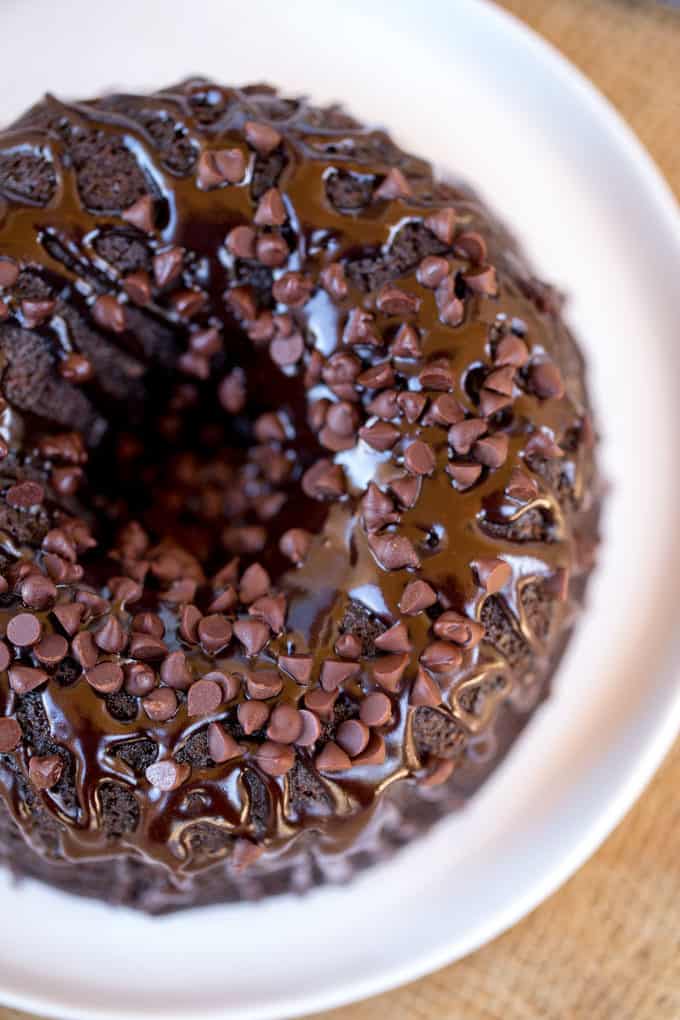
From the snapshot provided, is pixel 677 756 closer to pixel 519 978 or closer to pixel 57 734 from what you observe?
pixel 519 978

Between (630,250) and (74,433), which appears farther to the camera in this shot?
(630,250)

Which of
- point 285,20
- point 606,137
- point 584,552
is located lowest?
point 584,552

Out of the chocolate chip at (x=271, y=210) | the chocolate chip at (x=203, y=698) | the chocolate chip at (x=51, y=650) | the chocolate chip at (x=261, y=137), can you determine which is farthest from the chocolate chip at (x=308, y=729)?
the chocolate chip at (x=261, y=137)

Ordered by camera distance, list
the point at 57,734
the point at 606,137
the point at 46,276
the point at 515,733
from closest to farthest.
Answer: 1. the point at 57,734
2. the point at 46,276
3. the point at 515,733
4. the point at 606,137

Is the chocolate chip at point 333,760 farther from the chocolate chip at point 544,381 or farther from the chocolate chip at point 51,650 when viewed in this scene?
the chocolate chip at point 544,381

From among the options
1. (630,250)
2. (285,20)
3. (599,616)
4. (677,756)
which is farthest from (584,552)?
(285,20)

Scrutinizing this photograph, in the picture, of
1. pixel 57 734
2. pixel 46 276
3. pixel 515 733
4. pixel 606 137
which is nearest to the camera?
pixel 57 734

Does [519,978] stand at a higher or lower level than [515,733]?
lower
